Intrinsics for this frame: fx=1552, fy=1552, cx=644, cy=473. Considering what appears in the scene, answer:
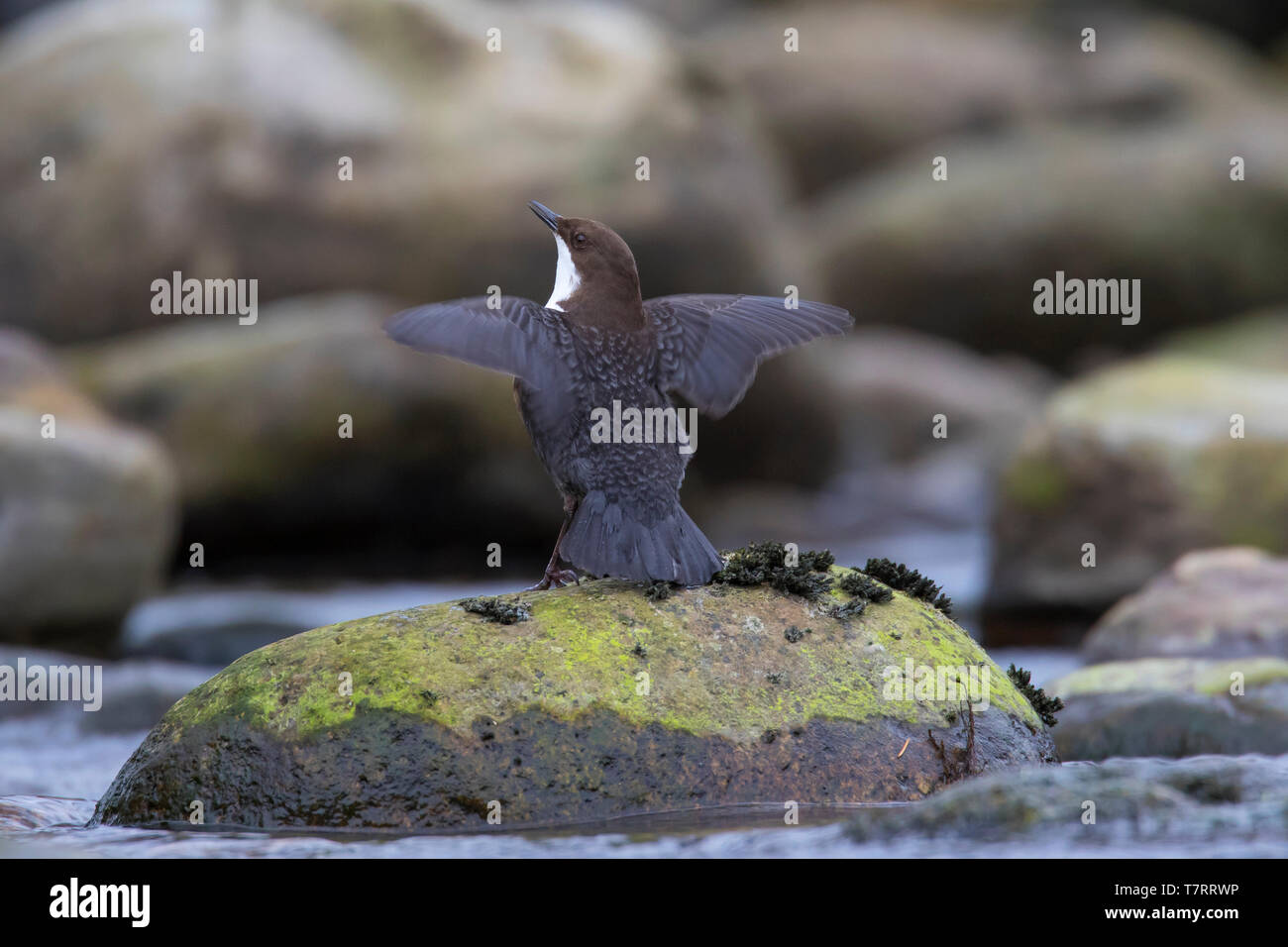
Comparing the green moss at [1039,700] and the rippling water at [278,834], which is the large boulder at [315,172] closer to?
the rippling water at [278,834]

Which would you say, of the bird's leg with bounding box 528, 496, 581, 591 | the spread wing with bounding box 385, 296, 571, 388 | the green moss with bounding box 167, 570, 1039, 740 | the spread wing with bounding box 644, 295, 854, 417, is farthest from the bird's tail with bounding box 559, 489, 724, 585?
the spread wing with bounding box 644, 295, 854, 417

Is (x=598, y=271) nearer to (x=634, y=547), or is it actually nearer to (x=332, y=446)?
(x=634, y=547)

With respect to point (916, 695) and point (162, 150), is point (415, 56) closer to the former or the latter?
point (162, 150)

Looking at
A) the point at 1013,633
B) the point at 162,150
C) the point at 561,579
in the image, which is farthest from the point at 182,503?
the point at 561,579

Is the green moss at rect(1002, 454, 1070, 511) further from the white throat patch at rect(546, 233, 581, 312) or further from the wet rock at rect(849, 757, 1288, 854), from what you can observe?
the wet rock at rect(849, 757, 1288, 854)

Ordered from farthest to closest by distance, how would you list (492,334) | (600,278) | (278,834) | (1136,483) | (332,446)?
(332,446)
(1136,483)
(600,278)
(492,334)
(278,834)

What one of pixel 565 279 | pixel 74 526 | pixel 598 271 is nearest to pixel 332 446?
pixel 74 526
